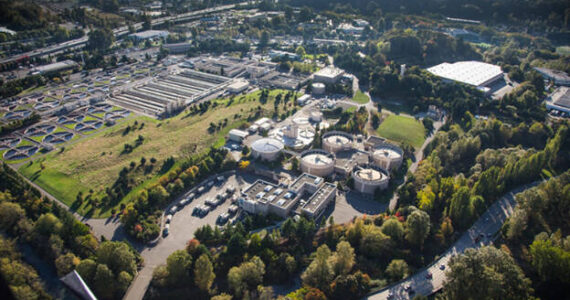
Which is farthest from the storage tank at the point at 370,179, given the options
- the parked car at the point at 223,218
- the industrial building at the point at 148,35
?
the industrial building at the point at 148,35

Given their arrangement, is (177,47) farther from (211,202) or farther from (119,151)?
(211,202)

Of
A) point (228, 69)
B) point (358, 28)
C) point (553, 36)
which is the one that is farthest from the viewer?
point (358, 28)

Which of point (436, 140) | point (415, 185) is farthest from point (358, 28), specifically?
point (415, 185)

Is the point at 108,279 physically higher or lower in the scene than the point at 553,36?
lower

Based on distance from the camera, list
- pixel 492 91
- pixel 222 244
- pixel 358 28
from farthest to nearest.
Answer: pixel 358 28
pixel 492 91
pixel 222 244

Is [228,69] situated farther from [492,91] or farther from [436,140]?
[492,91]

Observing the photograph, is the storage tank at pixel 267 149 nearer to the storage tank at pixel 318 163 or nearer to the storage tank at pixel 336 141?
the storage tank at pixel 318 163
